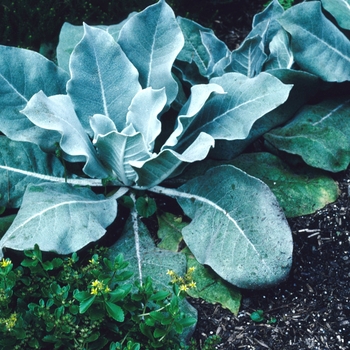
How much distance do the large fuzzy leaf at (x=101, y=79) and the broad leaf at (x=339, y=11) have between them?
113cm

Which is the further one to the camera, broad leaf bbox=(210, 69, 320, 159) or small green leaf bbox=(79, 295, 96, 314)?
broad leaf bbox=(210, 69, 320, 159)

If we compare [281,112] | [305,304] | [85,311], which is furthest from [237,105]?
[85,311]

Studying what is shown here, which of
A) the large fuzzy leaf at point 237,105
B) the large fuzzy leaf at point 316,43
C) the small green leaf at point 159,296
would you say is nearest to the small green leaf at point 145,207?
the large fuzzy leaf at point 237,105

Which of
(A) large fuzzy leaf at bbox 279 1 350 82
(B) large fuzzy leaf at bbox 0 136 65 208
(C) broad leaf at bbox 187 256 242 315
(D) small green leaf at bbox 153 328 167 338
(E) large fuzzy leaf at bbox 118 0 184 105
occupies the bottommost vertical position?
(B) large fuzzy leaf at bbox 0 136 65 208

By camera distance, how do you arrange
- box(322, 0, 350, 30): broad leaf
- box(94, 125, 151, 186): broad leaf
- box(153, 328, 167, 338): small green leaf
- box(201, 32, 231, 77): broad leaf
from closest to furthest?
1. box(153, 328, 167, 338): small green leaf
2. box(94, 125, 151, 186): broad leaf
3. box(201, 32, 231, 77): broad leaf
4. box(322, 0, 350, 30): broad leaf

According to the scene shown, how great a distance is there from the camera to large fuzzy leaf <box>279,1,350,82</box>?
8.45ft

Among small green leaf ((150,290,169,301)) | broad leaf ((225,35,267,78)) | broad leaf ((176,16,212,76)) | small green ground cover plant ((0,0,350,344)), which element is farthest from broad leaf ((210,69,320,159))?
small green leaf ((150,290,169,301))

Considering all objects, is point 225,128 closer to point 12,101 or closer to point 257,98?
point 257,98

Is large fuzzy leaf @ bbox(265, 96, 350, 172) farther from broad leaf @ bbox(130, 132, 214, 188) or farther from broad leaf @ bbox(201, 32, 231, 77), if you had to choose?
broad leaf @ bbox(130, 132, 214, 188)

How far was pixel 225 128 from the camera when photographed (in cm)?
235

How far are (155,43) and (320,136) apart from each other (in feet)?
2.85

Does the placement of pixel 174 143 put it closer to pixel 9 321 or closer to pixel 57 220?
pixel 57 220

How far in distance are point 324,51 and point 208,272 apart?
120 centimetres

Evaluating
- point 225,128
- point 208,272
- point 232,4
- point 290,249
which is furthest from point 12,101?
point 232,4
